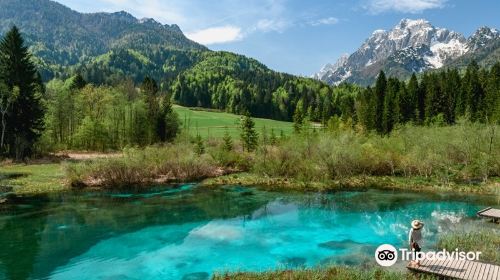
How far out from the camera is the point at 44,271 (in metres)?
20.4

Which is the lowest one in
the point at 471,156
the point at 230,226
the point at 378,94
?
the point at 230,226

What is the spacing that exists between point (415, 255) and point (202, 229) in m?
15.6

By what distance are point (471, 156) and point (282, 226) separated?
27482mm

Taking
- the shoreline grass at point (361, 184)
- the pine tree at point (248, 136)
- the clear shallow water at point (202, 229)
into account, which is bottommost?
the clear shallow water at point (202, 229)

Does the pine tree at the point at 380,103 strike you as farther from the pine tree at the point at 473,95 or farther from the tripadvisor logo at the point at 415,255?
the tripadvisor logo at the point at 415,255

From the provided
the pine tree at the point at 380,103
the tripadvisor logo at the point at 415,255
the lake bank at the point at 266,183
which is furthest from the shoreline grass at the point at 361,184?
the pine tree at the point at 380,103

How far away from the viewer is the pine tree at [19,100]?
165 ft

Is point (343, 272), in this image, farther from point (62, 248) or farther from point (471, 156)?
point (471, 156)

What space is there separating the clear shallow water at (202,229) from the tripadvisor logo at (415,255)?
0.66m

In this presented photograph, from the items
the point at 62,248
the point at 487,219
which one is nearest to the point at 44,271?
the point at 62,248

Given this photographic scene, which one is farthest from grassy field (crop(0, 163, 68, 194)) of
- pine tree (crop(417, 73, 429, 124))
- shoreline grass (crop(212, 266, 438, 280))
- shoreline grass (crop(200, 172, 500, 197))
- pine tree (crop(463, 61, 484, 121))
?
pine tree (crop(417, 73, 429, 124))

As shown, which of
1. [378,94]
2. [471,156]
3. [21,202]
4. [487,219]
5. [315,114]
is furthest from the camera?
[315,114]

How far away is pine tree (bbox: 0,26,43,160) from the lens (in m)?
50.4

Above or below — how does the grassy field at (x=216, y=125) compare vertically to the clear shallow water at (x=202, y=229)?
above
